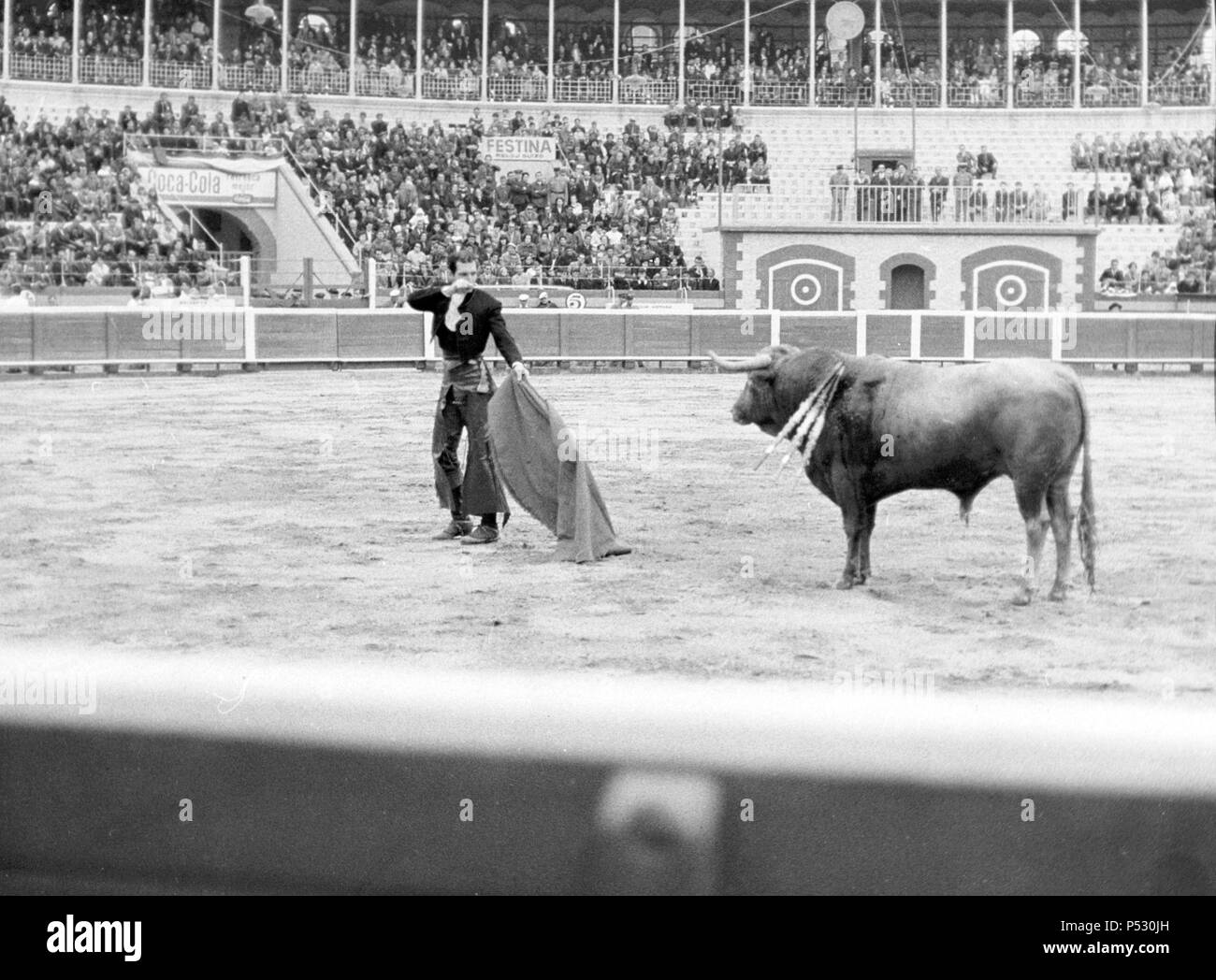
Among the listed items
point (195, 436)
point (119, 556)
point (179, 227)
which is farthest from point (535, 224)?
point (119, 556)

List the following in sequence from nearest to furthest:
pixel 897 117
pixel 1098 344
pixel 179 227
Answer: pixel 1098 344 → pixel 179 227 → pixel 897 117

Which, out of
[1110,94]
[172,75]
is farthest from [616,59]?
[1110,94]

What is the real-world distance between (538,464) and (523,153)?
69.2 feet

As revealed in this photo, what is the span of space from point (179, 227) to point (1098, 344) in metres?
12.3

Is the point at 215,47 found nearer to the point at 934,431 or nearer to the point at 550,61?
the point at 550,61

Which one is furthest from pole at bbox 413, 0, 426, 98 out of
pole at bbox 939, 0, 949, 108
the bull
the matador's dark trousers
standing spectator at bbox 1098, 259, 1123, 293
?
the bull

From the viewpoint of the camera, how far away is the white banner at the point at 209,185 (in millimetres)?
24141

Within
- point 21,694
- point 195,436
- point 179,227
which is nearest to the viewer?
point 21,694

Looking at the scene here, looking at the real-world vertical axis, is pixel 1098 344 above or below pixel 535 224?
below

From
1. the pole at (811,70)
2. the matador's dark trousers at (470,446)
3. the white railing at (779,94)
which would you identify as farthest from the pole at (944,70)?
the matador's dark trousers at (470,446)

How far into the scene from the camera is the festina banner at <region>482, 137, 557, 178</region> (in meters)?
27.5

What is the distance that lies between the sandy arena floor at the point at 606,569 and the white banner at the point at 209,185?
11657 millimetres

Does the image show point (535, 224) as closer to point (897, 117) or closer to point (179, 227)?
point (179, 227)

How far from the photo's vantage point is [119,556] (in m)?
7.66
